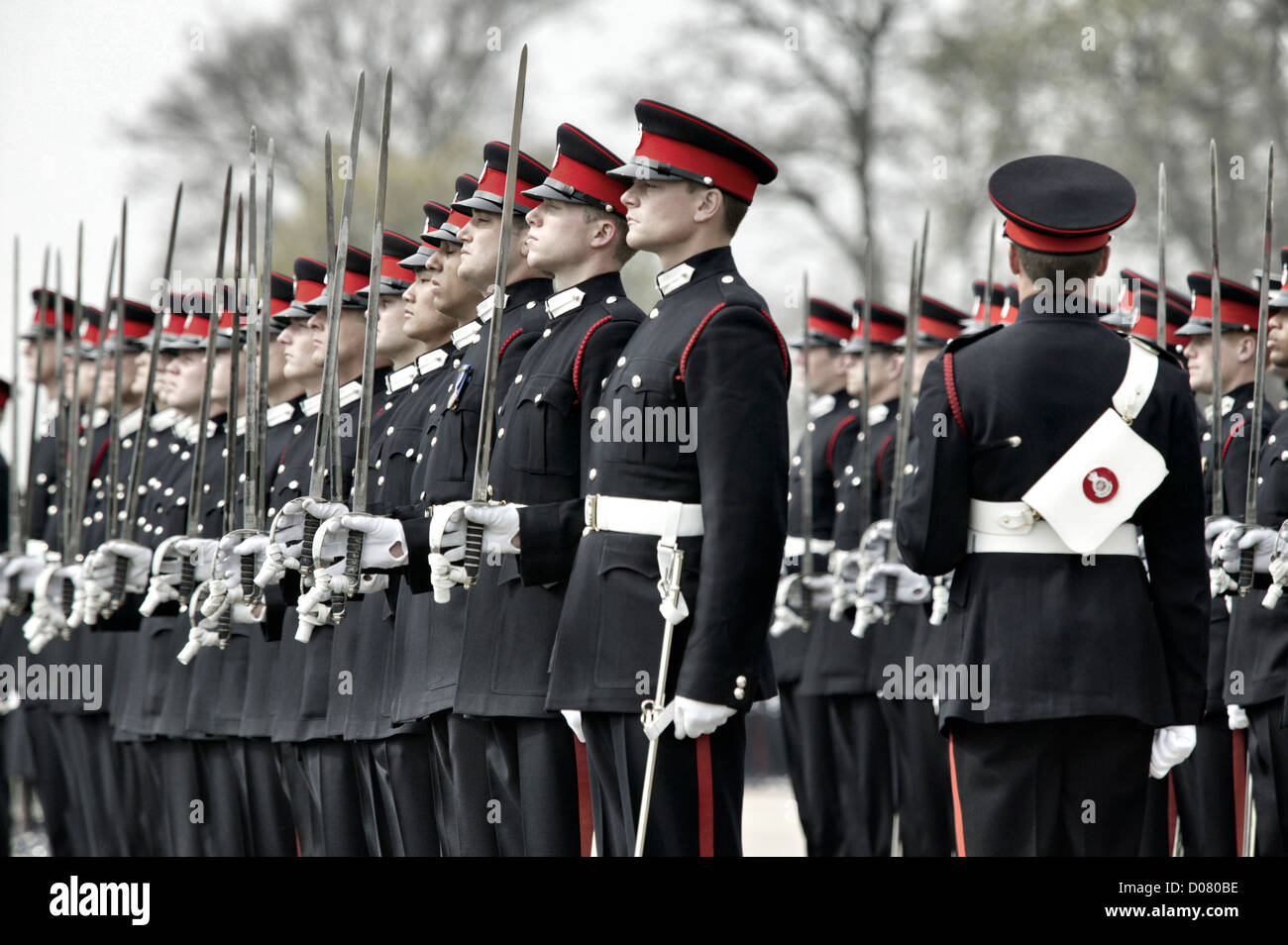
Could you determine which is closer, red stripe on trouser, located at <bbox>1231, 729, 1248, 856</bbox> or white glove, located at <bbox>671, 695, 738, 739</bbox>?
white glove, located at <bbox>671, 695, 738, 739</bbox>

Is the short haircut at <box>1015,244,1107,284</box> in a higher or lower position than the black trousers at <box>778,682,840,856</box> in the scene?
higher

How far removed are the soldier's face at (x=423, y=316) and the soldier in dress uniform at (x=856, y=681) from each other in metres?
2.40

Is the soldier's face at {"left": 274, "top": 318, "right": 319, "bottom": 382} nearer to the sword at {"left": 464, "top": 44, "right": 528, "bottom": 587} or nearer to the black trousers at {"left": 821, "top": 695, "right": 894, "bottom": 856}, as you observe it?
the sword at {"left": 464, "top": 44, "right": 528, "bottom": 587}

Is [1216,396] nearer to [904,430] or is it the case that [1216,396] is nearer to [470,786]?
[904,430]

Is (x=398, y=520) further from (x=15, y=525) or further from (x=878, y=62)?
(x=878, y=62)

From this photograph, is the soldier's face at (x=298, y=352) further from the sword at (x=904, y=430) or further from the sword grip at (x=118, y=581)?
the sword at (x=904, y=430)

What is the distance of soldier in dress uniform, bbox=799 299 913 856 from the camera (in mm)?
8992

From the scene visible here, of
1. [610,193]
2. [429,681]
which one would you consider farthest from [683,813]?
[610,193]

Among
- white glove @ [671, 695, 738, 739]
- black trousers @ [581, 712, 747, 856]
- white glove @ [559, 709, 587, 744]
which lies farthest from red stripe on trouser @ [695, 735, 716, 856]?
white glove @ [559, 709, 587, 744]

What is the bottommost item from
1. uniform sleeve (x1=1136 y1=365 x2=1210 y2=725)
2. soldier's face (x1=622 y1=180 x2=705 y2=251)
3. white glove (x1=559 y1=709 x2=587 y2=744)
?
white glove (x1=559 y1=709 x2=587 y2=744)

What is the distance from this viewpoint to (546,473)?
223 inches

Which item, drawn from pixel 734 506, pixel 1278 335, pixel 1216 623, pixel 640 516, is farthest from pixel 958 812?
pixel 1278 335

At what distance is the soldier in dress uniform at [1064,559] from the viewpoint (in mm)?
4820

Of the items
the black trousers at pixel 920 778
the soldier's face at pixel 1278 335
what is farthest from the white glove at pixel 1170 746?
the black trousers at pixel 920 778
